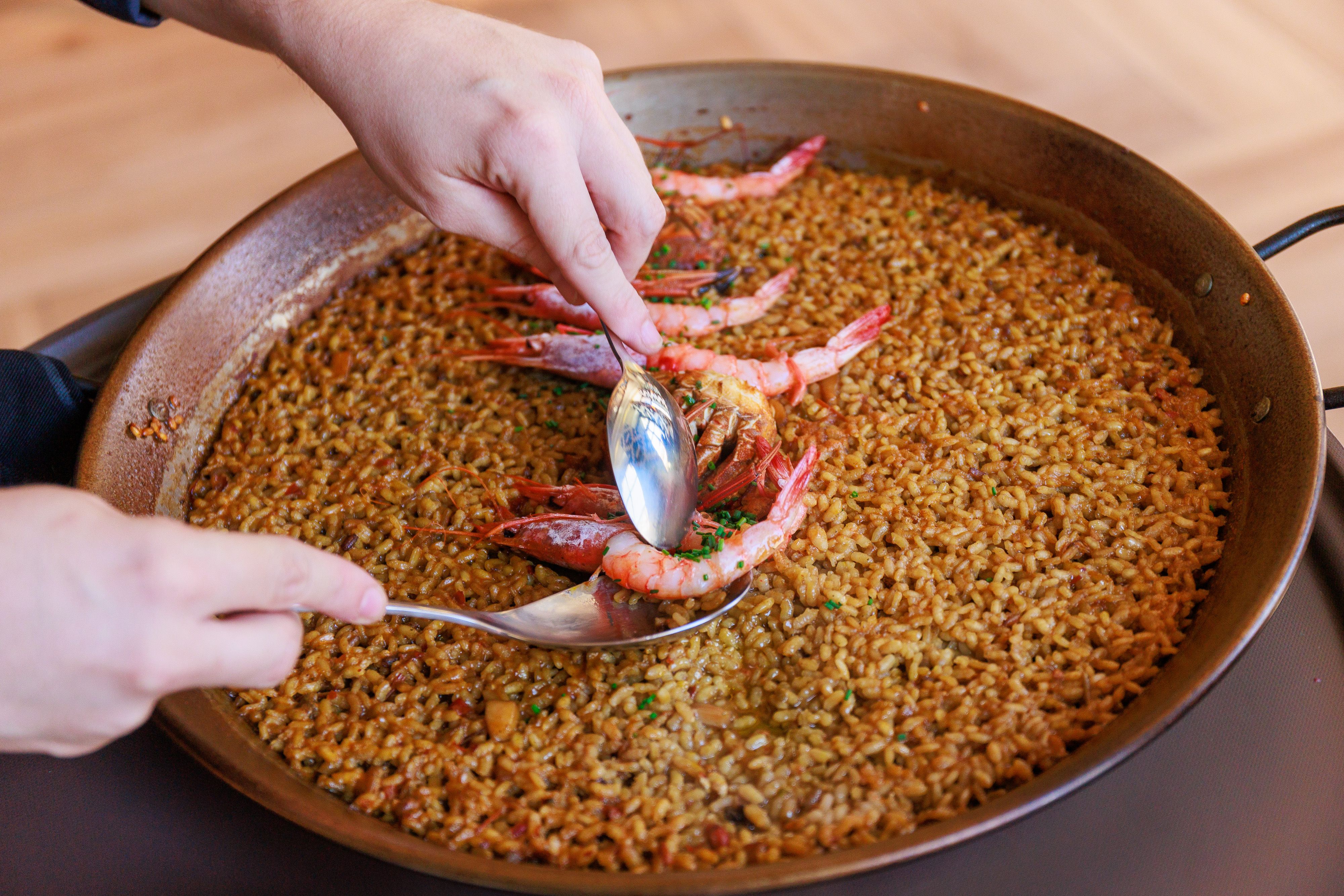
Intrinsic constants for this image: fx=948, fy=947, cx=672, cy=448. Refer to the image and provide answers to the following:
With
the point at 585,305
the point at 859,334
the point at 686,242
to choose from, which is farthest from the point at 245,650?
the point at 686,242

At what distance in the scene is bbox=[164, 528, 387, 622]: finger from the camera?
1.17 m

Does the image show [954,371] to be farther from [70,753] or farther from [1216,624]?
[70,753]

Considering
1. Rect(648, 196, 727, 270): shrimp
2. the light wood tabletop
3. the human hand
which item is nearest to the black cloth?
the human hand

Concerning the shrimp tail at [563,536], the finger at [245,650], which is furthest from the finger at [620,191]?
the finger at [245,650]

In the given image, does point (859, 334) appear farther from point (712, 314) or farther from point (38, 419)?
point (38, 419)

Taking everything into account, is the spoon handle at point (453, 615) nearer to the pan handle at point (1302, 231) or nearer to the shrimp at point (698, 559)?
the shrimp at point (698, 559)

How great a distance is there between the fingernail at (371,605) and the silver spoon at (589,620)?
1.12ft

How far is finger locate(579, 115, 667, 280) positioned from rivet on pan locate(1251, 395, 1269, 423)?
4.48 ft

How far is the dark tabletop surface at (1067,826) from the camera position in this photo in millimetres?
1579

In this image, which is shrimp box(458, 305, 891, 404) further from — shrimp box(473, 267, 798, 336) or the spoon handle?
the spoon handle

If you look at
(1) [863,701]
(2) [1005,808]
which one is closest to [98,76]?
(1) [863,701]

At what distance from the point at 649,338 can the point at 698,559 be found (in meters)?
0.52

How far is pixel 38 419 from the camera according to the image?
2121 mm

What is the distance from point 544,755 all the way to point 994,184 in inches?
81.0
